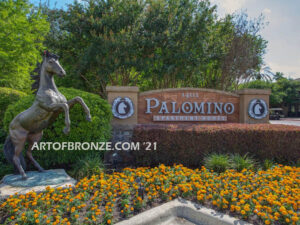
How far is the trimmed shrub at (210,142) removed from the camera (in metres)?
5.82

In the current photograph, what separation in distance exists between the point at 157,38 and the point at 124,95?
13.5 feet

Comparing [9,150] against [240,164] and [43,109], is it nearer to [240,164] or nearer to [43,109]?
[43,109]

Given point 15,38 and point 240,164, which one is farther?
point 15,38

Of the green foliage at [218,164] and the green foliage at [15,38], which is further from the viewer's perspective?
the green foliage at [15,38]

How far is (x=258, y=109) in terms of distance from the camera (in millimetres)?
8086

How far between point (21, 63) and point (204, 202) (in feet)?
26.7

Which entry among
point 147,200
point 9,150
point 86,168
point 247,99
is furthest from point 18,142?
point 247,99

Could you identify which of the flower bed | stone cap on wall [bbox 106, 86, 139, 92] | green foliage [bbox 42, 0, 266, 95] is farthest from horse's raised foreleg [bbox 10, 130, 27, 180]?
green foliage [bbox 42, 0, 266, 95]

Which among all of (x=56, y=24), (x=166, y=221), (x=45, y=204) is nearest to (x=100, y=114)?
(x=45, y=204)

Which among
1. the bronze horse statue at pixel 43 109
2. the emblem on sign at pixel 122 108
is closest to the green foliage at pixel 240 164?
the emblem on sign at pixel 122 108

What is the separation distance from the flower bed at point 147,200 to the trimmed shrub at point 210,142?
59.7 inches

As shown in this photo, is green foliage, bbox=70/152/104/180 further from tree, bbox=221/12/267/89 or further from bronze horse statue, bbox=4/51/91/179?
tree, bbox=221/12/267/89

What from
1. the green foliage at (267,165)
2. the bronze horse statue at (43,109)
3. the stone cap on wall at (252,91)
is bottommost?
the green foliage at (267,165)

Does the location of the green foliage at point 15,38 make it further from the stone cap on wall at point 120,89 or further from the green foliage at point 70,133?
the stone cap on wall at point 120,89
